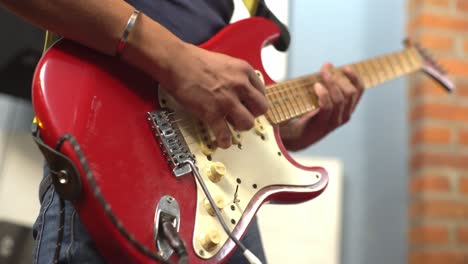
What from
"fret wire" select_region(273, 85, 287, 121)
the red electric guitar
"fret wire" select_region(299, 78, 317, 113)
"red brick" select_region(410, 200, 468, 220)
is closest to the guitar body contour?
the red electric guitar

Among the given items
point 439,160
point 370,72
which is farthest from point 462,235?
point 370,72

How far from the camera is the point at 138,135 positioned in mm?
628

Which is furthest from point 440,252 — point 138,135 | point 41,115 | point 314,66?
point 41,115

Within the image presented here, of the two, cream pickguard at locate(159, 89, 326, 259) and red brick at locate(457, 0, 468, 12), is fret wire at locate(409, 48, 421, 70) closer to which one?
red brick at locate(457, 0, 468, 12)

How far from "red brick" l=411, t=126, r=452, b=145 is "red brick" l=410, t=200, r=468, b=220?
0.55 feet

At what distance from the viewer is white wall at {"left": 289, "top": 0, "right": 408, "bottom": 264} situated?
149 centimetres

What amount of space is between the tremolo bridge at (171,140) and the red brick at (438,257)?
0.99m

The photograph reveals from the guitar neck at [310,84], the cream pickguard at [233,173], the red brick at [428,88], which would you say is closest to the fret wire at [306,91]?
the guitar neck at [310,84]

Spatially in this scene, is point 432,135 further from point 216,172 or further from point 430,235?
point 216,172

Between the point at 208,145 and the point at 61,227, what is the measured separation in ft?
0.69

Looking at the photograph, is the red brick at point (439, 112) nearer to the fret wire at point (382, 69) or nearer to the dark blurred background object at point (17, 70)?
the fret wire at point (382, 69)

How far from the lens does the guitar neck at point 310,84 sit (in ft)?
2.88

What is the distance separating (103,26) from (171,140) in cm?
16

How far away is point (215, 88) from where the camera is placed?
67cm
